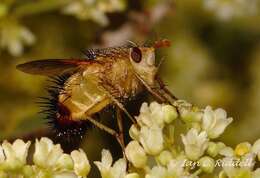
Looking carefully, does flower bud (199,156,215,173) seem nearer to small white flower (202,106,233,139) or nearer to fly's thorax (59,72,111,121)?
small white flower (202,106,233,139)

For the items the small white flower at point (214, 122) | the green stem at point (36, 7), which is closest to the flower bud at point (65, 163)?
the small white flower at point (214, 122)

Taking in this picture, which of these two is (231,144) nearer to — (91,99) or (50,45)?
(50,45)

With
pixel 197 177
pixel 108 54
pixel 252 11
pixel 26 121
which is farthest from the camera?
pixel 252 11

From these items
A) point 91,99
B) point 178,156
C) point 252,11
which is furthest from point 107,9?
point 178,156

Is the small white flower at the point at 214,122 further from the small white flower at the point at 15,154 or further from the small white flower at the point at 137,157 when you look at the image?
the small white flower at the point at 15,154

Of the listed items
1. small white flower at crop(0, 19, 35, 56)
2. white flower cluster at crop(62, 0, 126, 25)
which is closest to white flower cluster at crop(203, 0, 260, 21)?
white flower cluster at crop(62, 0, 126, 25)

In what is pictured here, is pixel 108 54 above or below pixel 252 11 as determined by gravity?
below
